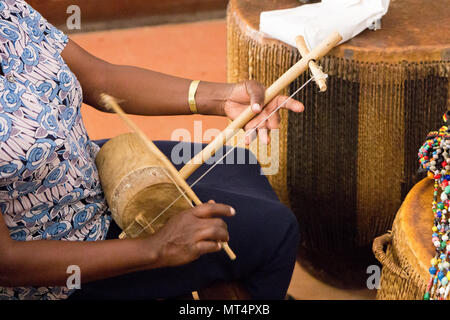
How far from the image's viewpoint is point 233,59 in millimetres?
1571

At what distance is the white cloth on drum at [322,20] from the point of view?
4.26ft

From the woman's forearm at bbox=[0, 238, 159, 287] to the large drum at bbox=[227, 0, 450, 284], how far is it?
596 millimetres

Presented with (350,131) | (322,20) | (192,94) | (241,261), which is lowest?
(241,261)

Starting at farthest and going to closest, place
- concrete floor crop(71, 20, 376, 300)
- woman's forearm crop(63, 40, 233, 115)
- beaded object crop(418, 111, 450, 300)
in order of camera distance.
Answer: concrete floor crop(71, 20, 376, 300)
woman's forearm crop(63, 40, 233, 115)
beaded object crop(418, 111, 450, 300)

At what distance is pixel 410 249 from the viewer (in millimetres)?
989

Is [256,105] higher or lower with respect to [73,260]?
higher

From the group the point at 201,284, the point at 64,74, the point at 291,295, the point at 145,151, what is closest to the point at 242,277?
the point at 201,284

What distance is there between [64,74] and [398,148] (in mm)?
730

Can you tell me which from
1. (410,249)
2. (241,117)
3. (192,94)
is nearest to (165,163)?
(241,117)

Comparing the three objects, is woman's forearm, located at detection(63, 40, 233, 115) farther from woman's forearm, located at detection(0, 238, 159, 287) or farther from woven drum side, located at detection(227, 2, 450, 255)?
woman's forearm, located at detection(0, 238, 159, 287)

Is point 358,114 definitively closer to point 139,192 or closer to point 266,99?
point 266,99

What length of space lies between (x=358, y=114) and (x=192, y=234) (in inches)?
22.9

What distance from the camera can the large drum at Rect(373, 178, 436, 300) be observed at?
971 mm

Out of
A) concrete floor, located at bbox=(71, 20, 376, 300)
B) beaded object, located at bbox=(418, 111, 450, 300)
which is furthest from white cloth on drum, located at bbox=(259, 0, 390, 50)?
concrete floor, located at bbox=(71, 20, 376, 300)
